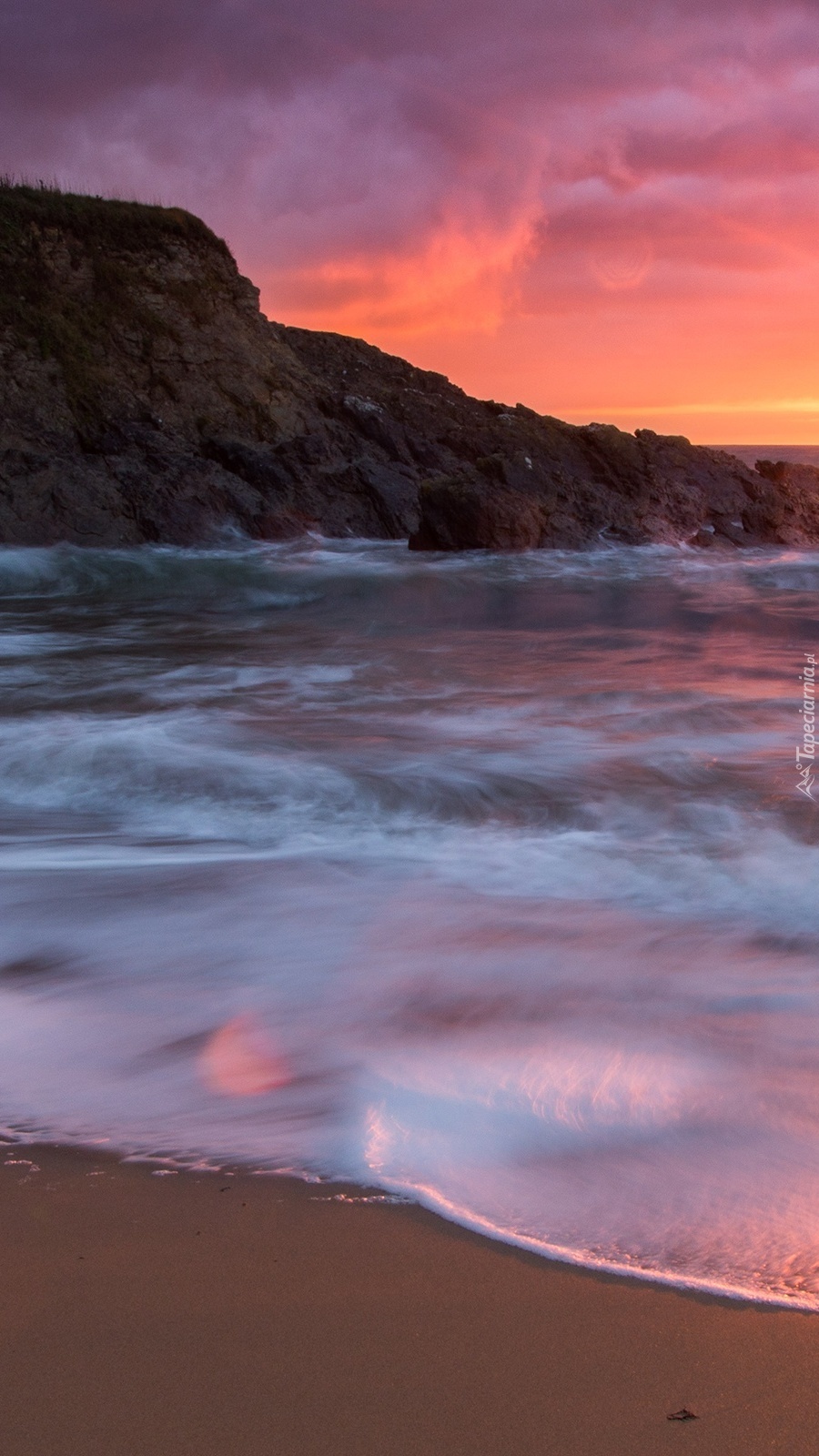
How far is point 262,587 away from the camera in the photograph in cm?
1530

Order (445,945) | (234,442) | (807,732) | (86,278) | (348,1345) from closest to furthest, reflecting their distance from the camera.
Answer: (348,1345) → (445,945) → (807,732) → (234,442) → (86,278)

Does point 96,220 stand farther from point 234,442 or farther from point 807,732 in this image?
point 807,732

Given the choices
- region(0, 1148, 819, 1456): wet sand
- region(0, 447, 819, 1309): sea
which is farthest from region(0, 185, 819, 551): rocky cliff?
region(0, 1148, 819, 1456): wet sand

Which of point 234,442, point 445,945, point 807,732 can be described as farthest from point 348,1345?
point 234,442

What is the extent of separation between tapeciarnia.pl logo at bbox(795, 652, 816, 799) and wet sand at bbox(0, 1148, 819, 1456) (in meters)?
3.98

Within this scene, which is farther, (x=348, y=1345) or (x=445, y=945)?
(x=445, y=945)

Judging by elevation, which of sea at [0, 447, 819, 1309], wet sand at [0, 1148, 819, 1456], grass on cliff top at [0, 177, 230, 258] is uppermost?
grass on cliff top at [0, 177, 230, 258]

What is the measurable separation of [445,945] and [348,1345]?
77.8 inches

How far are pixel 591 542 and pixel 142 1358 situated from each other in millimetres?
18332

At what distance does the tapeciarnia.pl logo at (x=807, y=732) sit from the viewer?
5.73 m

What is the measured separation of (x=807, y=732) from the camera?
7.09 meters

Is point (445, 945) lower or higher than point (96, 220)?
lower

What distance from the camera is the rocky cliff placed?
1750cm

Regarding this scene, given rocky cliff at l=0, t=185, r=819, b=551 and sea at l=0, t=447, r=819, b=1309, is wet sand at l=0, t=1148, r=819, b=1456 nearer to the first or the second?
sea at l=0, t=447, r=819, b=1309
